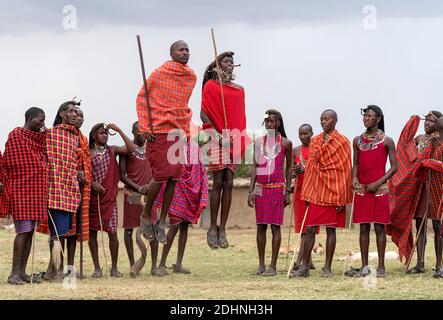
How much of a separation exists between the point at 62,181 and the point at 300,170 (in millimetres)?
4060

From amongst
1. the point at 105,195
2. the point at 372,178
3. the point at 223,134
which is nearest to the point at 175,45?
the point at 223,134

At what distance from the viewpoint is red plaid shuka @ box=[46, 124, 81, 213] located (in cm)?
1408

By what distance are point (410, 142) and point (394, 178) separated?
670 millimetres

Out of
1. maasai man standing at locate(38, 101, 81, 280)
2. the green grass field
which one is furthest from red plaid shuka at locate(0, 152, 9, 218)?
the green grass field

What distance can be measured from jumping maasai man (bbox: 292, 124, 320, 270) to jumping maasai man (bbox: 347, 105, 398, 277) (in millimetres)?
1302

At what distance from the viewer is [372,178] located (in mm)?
14641

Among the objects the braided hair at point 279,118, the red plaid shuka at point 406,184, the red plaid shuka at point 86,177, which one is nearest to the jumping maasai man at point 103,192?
the red plaid shuka at point 86,177

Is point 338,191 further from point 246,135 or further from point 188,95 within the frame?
point 188,95

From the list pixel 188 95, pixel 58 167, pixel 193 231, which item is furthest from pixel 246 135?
pixel 193 231

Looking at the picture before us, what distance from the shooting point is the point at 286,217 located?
2886cm

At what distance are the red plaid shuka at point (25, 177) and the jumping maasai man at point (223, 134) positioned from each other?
241 cm

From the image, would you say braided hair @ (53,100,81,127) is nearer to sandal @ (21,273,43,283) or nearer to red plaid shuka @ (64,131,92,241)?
red plaid shuka @ (64,131,92,241)
